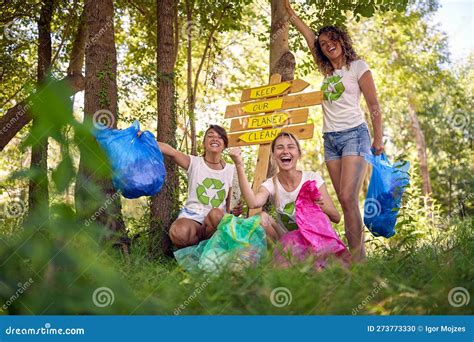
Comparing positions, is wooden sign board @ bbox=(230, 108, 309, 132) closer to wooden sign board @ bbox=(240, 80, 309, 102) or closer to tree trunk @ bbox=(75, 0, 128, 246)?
wooden sign board @ bbox=(240, 80, 309, 102)

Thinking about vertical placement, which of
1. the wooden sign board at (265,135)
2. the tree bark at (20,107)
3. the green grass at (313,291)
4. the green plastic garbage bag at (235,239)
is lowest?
the green grass at (313,291)

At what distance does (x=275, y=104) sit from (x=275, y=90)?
149mm

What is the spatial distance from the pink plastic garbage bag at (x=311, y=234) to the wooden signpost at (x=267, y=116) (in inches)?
38.3

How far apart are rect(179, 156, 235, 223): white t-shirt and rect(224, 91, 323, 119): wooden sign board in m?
1.00

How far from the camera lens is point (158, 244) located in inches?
195

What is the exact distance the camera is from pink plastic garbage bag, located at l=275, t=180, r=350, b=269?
12.0 ft

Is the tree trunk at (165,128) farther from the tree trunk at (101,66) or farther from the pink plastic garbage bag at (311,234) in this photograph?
the pink plastic garbage bag at (311,234)

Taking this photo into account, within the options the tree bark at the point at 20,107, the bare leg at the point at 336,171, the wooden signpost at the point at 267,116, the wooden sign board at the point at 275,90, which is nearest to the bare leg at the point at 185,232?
the wooden signpost at the point at 267,116

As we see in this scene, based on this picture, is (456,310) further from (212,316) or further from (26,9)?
(26,9)

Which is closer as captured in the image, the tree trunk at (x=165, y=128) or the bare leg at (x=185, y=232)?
the bare leg at (x=185, y=232)

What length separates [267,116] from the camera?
16.9 ft

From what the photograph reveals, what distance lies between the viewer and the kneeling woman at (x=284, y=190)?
3945 mm

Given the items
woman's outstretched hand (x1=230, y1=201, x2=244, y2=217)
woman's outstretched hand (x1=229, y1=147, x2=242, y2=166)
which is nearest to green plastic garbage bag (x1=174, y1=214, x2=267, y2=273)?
woman's outstretched hand (x1=229, y1=147, x2=242, y2=166)

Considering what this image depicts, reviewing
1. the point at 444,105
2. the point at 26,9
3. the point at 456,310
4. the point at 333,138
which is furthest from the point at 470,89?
the point at 456,310
